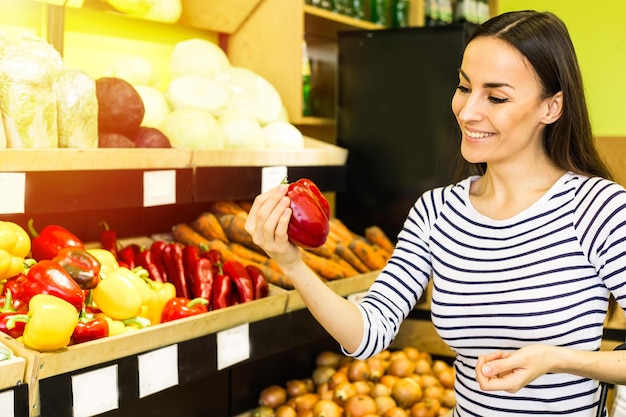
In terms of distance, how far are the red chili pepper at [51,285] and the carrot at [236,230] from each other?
1.02m

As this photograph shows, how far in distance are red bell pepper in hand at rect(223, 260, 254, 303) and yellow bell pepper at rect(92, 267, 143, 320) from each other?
0.44 metres

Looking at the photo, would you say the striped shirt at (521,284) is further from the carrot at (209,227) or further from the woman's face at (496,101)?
the carrot at (209,227)

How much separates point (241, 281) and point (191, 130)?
60 cm

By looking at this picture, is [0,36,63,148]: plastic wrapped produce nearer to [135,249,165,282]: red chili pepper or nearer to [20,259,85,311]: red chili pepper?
[20,259,85,311]: red chili pepper

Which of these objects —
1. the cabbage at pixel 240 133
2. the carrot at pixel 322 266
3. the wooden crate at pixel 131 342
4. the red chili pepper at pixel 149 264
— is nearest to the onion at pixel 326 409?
the wooden crate at pixel 131 342

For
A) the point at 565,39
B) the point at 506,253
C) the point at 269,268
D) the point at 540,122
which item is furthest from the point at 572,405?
the point at 269,268

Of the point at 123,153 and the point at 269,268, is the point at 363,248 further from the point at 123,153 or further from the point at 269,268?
the point at 123,153

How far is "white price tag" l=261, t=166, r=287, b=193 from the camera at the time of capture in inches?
113

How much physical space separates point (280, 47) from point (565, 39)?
1.97m

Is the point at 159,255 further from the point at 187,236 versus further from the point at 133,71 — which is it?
the point at 133,71

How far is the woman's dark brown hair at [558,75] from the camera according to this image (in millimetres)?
1703

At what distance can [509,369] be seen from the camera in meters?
1.39

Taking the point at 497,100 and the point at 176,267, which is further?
the point at 176,267

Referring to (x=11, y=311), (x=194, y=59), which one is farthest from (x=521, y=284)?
(x=194, y=59)
